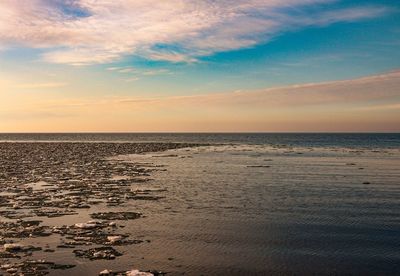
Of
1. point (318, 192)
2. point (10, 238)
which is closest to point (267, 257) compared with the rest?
point (10, 238)

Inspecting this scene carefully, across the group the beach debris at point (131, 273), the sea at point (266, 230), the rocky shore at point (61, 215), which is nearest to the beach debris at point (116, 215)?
the rocky shore at point (61, 215)

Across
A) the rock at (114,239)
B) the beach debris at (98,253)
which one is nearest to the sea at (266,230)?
the beach debris at (98,253)

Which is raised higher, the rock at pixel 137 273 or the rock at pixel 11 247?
the rock at pixel 11 247

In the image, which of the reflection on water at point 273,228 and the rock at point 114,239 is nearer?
the reflection on water at point 273,228

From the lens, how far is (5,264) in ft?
38.0

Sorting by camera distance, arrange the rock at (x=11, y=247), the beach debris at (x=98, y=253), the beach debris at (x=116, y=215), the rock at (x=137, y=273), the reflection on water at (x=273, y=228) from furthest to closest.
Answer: the beach debris at (x=116, y=215)
the rock at (x=11, y=247)
the beach debris at (x=98, y=253)
the reflection on water at (x=273, y=228)
the rock at (x=137, y=273)

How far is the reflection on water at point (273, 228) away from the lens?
40.2ft

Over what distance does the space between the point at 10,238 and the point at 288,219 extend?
11.7 meters

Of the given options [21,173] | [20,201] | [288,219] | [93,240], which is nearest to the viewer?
[93,240]

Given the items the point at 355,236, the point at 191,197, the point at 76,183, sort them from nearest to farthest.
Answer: the point at 355,236 → the point at 191,197 → the point at 76,183

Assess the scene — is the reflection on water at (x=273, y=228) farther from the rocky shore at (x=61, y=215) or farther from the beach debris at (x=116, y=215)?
the rocky shore at (x=61, y=215)

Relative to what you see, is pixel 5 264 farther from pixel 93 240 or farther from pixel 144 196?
pixel 144 196

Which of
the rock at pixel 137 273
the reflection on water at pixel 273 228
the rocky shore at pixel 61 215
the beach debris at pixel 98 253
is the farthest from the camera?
the beach debris at pixel 98 253

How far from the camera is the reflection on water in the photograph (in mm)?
12242
